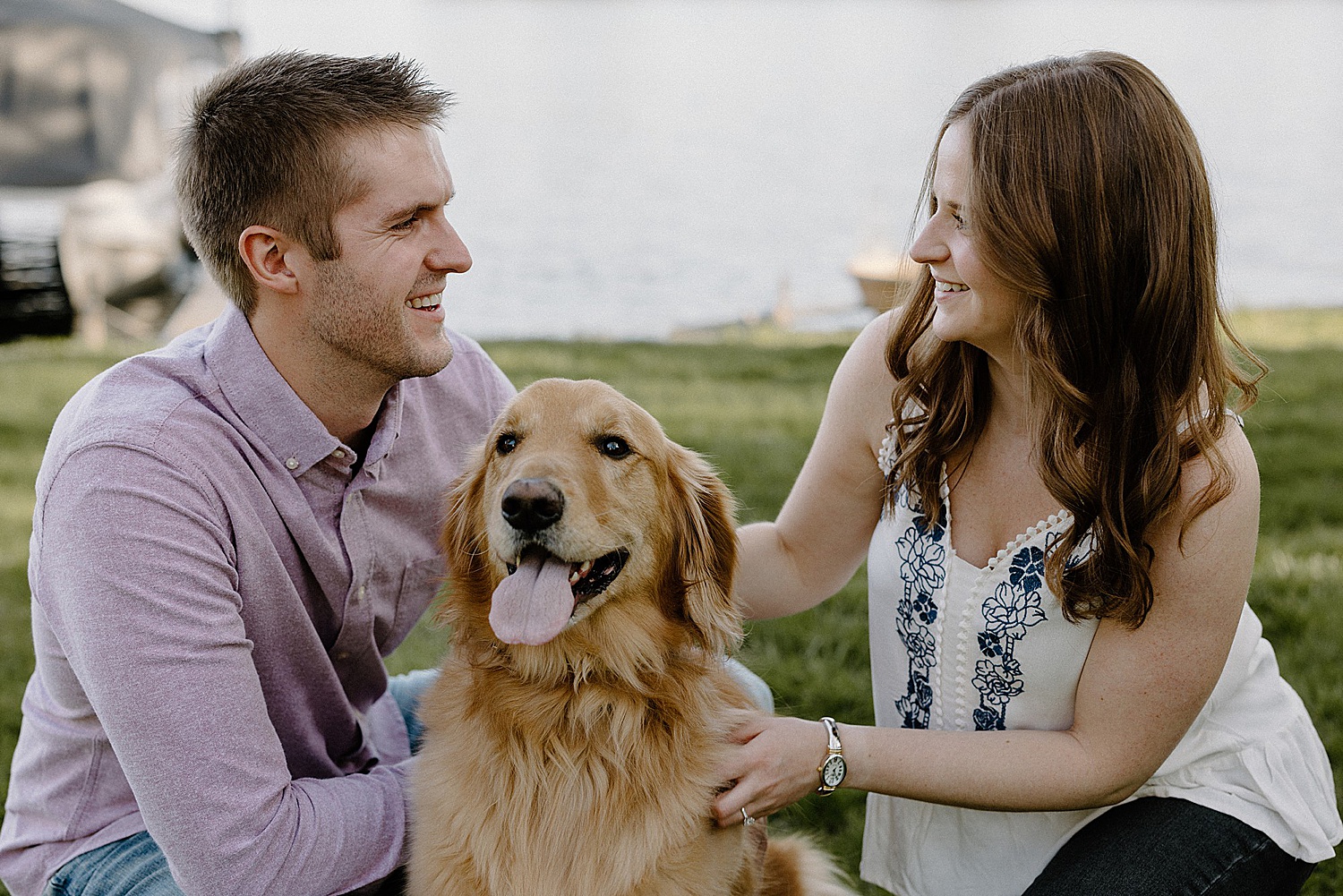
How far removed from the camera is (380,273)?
240cm

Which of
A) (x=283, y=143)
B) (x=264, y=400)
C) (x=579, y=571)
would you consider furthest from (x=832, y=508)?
(x=283, y=143)

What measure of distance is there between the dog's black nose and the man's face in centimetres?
45

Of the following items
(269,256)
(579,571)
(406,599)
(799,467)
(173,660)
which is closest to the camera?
(173,660)

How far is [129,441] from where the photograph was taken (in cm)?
209

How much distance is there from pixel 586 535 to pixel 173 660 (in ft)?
2.48

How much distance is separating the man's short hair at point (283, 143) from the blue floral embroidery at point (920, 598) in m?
1.36

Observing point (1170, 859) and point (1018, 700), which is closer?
point (1170, 859)

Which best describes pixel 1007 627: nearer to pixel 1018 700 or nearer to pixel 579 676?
pixel 1018 700

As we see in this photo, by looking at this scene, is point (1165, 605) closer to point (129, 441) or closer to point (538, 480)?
point (538, 480)

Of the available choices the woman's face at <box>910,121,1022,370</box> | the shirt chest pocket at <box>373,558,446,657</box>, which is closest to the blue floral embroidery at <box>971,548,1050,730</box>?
the woman's face at <box>910,121,1022,370</box>

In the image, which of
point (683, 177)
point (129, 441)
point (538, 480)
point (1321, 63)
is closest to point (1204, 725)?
point (538, 480)

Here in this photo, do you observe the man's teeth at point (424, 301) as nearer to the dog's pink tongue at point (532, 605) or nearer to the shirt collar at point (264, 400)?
the shirt collar at point (264, 400)

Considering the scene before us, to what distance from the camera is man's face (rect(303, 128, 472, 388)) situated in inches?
94.0

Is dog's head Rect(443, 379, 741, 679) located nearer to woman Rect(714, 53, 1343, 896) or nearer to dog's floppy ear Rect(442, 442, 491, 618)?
dog's floppy ear Rect(442, 442, 491, 618)
